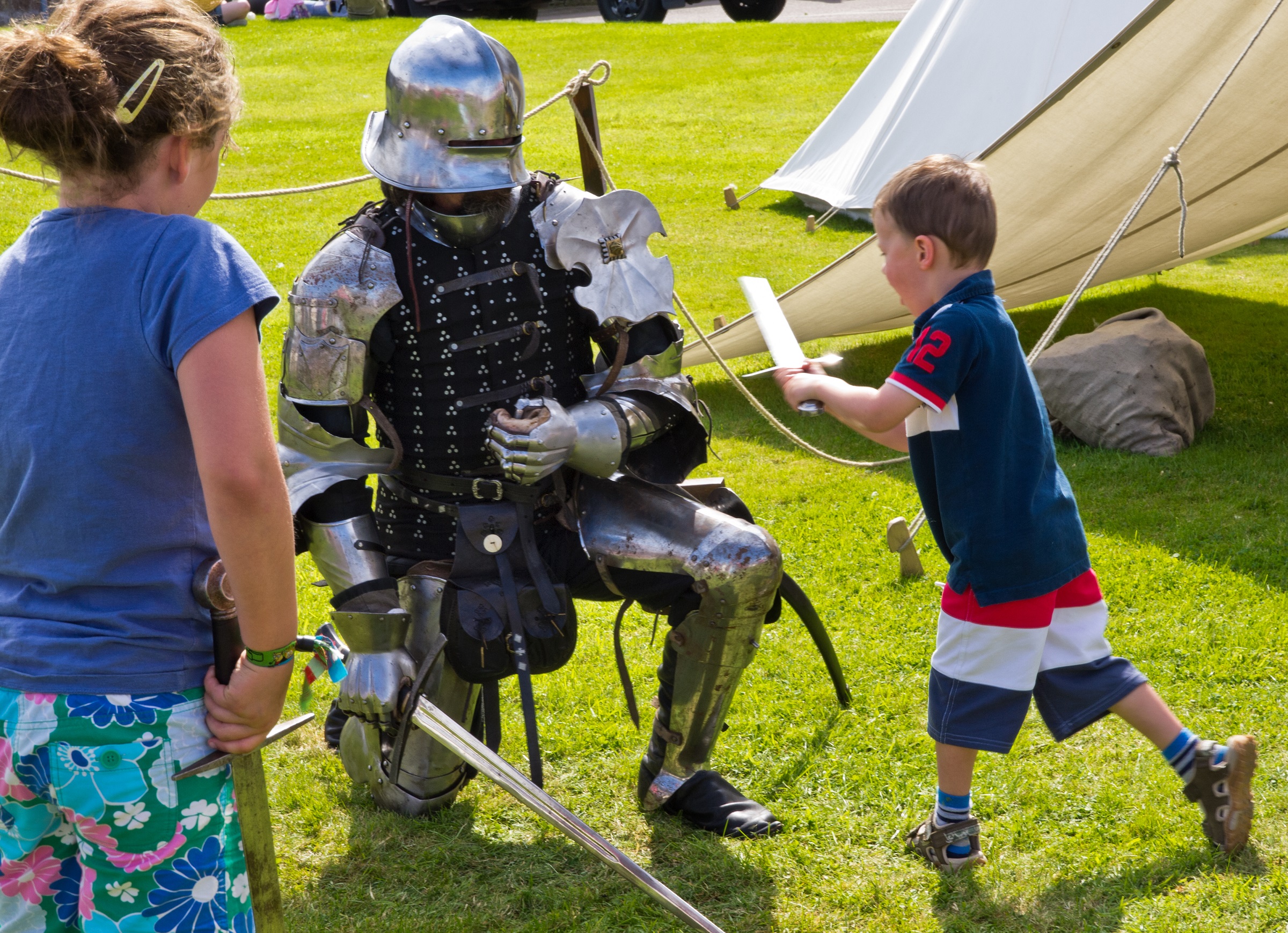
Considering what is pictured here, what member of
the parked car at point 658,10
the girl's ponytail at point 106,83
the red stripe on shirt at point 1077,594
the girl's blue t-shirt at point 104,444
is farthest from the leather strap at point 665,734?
the parked car at point 658,10

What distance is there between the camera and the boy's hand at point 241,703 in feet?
4.97

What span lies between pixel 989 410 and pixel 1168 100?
2.80m

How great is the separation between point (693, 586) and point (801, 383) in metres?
0.58

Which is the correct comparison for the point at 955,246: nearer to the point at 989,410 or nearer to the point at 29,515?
the point at 989,410

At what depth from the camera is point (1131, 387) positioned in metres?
4.86

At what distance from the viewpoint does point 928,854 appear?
101 inches

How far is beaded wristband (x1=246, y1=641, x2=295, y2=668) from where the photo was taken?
1517 mm

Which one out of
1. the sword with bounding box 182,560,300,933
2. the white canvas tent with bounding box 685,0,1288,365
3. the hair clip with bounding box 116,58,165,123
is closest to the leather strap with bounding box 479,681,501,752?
the sword with bounding box 182,560,300,933

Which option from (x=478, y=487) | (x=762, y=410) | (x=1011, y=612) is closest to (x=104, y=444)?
(x=478, y=487)

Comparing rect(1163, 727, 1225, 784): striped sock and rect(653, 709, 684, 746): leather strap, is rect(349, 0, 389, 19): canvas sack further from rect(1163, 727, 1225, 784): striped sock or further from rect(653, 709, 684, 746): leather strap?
rect(1163, 727, 1225, 784): striped sock

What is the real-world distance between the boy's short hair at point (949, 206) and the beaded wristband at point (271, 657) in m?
1.45

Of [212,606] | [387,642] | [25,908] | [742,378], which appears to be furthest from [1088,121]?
[25,908]

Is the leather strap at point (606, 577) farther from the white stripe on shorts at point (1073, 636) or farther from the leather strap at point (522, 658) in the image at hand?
the white stripe on shorts at point (1073, 636)

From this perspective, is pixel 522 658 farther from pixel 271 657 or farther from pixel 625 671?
pixel 271 657
